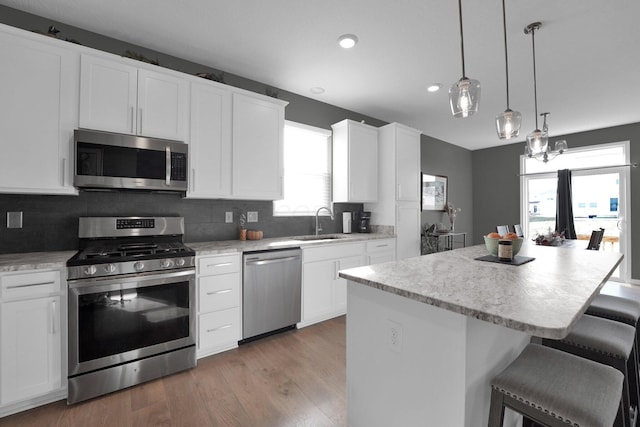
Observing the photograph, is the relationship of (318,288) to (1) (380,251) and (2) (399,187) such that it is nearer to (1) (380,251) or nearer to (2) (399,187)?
(1) (380,251)

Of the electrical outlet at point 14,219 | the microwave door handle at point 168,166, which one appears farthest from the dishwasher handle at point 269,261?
the electrical outlet at point 14,219

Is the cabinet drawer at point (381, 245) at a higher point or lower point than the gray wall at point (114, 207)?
lower

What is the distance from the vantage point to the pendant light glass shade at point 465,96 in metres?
1.64

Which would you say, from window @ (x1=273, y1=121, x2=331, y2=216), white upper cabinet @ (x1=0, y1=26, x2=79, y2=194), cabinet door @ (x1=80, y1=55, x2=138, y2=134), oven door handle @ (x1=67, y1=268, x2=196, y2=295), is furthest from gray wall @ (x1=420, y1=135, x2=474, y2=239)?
white upper cabinet @ (x1=0, y1=26, x2=79, y2=194)

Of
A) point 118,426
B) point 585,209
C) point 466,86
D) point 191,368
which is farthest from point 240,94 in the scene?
point 585,209

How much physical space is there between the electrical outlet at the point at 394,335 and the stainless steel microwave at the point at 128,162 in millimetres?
2099

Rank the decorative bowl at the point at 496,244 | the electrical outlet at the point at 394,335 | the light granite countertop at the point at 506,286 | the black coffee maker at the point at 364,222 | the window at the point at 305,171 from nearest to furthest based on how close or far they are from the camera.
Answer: the light granite countertop at the point at 506,286 < the electrical outlet at the point at 394,335 < the decorative bowl at the point at 496,244 < the window at the point at 305,171 < the black coffee maker at the point at 364,222

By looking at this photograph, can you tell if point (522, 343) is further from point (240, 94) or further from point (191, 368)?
point (240, 94)

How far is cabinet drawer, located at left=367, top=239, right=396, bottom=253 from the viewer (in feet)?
12.0

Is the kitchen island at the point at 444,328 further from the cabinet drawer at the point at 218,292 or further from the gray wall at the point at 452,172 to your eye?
the gray wall at the point at 452,172

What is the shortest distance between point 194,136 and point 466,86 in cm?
224

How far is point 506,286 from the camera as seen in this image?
1209 millimetres

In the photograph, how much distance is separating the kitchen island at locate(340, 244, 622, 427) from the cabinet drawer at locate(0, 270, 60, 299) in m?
1.90

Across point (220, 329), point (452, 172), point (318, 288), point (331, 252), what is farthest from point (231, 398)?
point (452, 172)
